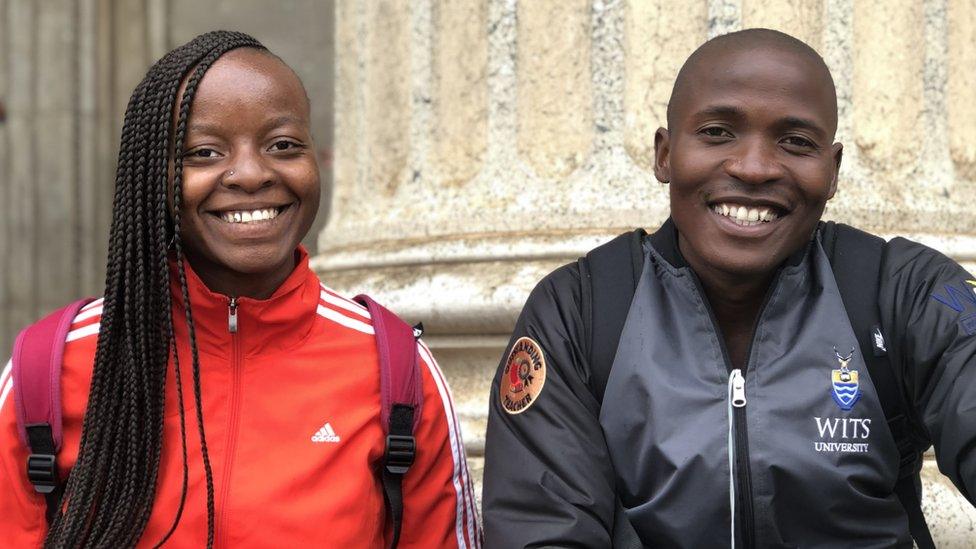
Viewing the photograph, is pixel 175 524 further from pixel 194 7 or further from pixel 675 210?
pixel 194 7

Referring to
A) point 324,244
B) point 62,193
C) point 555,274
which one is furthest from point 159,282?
point 62,193

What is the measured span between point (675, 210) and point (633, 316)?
25 cm

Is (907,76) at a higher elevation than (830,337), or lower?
higher

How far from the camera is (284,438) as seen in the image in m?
2.48

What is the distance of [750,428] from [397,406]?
2.11 feet

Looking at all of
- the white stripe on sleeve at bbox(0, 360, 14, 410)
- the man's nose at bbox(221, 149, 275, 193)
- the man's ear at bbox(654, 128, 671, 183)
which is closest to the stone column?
the man's ear at bbox(654, 128, 671, 183)

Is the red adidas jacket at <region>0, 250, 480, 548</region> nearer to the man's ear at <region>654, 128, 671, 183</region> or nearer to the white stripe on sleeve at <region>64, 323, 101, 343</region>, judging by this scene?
the white stripe on sleeve at <region>64, 323, 101, 343</region>

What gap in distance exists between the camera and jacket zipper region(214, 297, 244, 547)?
2.39 metres

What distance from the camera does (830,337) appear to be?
2.40 m

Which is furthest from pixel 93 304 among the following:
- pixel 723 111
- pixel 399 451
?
pixel 723 111

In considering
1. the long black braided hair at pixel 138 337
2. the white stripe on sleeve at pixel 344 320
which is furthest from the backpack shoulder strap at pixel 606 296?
the long black braided hair at pixel 138 337

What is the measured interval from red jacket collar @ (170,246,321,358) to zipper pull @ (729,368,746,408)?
0.80 m

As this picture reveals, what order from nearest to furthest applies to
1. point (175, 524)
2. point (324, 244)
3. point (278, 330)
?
point (175, 524) < point (278, 330) < point (324, 244)

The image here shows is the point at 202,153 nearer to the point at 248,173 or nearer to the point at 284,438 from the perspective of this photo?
the point at 248,173
